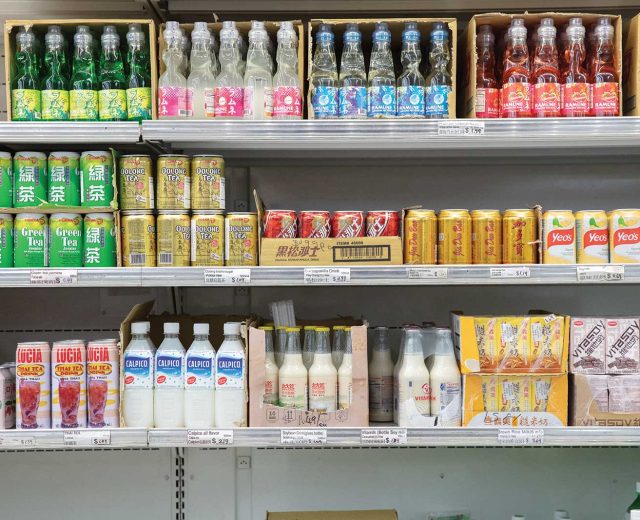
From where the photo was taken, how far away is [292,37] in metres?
2.01

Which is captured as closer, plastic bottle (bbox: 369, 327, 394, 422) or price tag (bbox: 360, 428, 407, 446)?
price tag (bbox: 360, 428, 407, 446)

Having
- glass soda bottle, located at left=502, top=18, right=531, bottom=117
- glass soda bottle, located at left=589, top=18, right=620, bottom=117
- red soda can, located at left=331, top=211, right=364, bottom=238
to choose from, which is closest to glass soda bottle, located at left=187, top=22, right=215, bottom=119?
red soda can, located at left=331, top=211, right=364, bottom=238

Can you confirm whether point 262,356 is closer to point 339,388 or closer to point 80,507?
point 339,388

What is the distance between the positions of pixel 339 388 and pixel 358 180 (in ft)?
2.93

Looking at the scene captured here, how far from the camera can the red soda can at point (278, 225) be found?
199 centimetres

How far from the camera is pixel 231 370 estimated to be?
1921 millimetres

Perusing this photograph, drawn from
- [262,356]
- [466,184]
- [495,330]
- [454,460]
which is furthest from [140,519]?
[466,184]

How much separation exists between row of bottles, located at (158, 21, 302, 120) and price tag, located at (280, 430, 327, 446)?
3.12 ft

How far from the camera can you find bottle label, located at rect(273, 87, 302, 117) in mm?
1984

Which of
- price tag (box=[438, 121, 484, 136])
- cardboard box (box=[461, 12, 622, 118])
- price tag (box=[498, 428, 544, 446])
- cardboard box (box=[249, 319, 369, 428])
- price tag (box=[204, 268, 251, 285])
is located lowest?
price tag (box=[498, 428, 544, 446])

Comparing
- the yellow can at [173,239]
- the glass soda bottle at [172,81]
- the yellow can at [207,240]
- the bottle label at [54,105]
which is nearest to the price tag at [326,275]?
the yellow can at [207,240]

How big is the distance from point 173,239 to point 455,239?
0.86 m

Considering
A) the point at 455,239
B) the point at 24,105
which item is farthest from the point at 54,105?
the point at 455,239

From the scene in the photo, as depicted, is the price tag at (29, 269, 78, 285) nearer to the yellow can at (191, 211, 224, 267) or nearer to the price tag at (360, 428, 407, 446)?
the yellow can at (191, 211, 224, 267)
